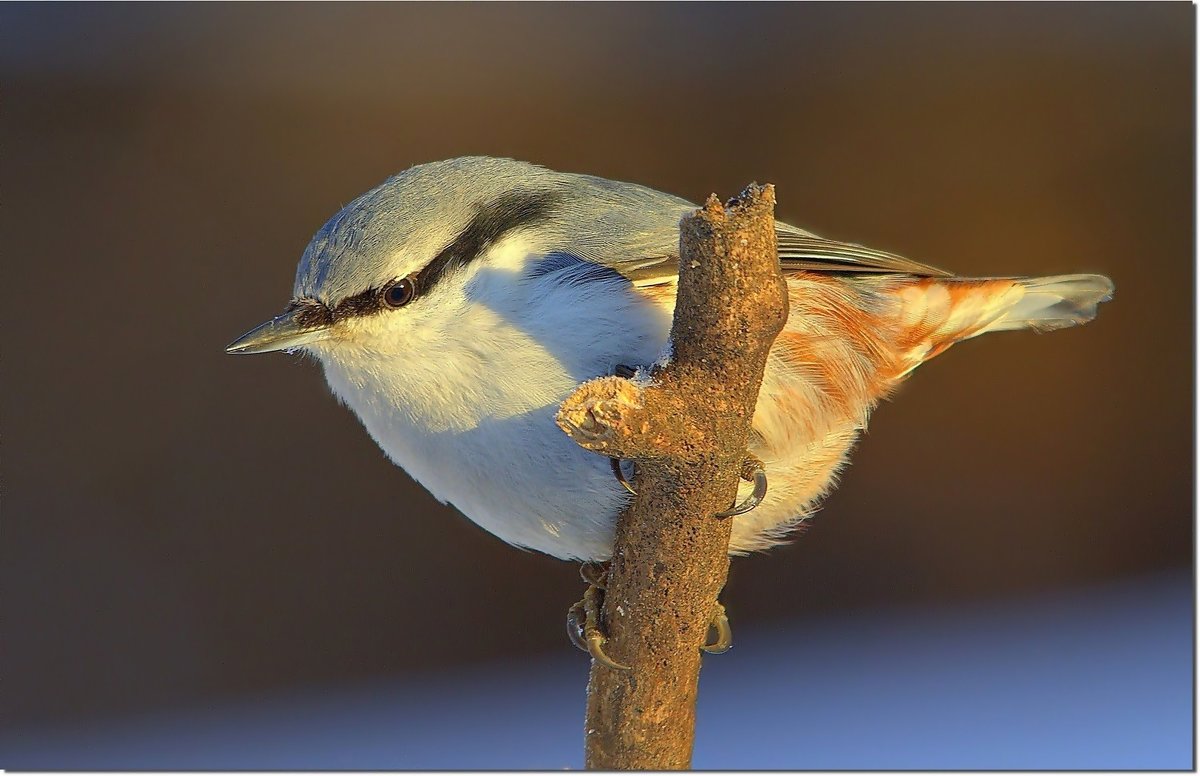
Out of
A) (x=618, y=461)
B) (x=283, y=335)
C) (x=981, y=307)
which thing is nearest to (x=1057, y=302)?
(x=981, y=307)

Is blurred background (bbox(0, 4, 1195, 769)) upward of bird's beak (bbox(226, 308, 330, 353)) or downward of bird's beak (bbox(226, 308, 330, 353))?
Result: upward

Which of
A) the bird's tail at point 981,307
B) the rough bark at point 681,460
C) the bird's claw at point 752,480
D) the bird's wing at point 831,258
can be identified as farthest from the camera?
A: the bird's tail at point 981,307

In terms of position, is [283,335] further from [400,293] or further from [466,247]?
[466,247]

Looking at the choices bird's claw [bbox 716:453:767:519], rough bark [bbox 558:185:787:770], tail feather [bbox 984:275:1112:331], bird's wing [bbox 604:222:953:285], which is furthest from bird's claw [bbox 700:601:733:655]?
tail feather [bbox 984:275:1112:331]

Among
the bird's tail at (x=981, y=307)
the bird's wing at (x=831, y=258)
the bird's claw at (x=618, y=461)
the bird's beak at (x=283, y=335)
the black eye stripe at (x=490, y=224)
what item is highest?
the bird's tail at (x=981, y=307)

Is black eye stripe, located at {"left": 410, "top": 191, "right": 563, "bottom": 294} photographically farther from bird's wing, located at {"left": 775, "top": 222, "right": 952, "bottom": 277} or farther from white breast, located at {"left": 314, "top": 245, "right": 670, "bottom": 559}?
bird's wing, located at {"left": 775, "top": 222, "right": 952, "bottom": 277}

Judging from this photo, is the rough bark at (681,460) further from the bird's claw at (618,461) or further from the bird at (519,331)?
the bird at (519,331)

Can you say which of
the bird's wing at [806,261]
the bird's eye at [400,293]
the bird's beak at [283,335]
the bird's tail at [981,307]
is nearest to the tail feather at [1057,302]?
the bird's tail at [981,307]
